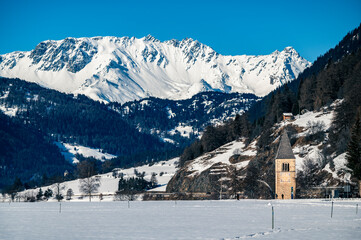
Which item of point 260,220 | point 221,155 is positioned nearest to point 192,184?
point 221,155

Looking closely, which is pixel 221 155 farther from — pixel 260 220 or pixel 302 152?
pixel 260 220

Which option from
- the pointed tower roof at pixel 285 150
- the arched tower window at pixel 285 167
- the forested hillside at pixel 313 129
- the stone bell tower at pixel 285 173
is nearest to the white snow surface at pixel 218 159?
the forested hillside at pixel 313 129

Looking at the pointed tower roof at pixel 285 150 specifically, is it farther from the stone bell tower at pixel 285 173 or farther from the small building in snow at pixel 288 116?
the small building in snow at pixel 288 116

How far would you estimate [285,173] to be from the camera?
103625 millimetres

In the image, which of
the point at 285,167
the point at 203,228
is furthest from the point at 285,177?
the point at 203,228

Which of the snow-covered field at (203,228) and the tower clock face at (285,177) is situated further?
the tower clock face at (285,177)

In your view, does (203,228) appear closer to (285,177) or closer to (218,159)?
(285,177)

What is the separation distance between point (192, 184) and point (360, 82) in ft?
178

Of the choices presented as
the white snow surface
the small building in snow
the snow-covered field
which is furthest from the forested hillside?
the snow-covered field

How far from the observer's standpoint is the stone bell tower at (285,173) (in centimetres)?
10244

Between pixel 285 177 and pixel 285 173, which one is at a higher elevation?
pixel 285 173

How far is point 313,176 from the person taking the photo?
114 meters

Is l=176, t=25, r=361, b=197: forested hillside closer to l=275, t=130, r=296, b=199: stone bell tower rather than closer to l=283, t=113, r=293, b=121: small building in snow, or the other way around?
l=283, t=113, r=293, b=121: small building in snow

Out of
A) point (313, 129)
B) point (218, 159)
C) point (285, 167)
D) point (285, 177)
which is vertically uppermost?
point (313, 129)
